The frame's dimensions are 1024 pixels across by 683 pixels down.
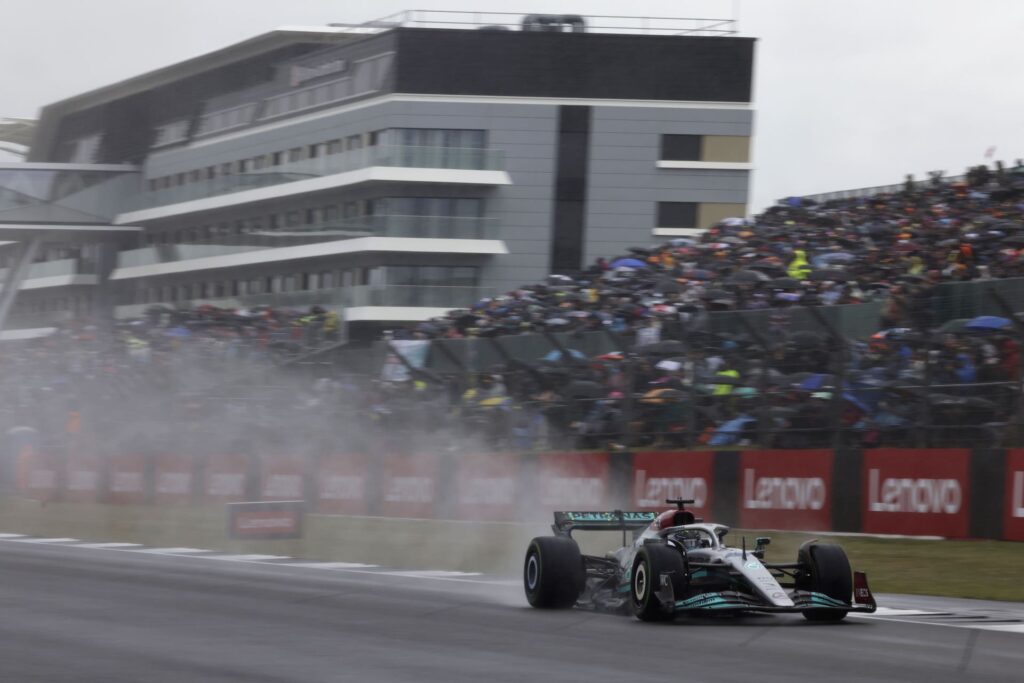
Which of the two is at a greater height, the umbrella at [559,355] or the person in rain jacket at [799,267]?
the person in rain jacket at [799,267]

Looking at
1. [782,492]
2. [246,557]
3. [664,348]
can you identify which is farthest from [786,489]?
[246,557]

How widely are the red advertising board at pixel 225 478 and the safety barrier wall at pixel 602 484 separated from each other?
3 cm

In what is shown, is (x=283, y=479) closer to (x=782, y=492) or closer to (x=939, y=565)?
(x=782, y=492)

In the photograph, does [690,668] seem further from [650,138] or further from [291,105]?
[291,105]

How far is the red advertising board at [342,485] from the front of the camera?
23.9 m

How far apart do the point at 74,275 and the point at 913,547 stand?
2016 inches

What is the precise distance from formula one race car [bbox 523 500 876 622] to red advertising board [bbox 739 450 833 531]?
5818 millimetres

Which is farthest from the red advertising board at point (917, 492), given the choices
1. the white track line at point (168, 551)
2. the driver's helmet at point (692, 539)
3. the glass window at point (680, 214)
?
the glass window at point (680, 214)

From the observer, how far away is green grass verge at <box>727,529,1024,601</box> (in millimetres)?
12859

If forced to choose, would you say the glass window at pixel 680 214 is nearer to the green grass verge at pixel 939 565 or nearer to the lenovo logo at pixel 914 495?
the lenovo logo at pixel 914 495

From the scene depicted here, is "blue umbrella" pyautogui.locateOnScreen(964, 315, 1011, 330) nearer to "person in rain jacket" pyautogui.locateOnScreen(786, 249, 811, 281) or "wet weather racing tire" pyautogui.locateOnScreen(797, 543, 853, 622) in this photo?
"wet weather racing tire" pyautogui.locateOnScreen(797, 543, 853, 622)

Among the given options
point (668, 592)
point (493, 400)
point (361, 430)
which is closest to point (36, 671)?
point (668, 592)

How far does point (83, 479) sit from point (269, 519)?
1110cm

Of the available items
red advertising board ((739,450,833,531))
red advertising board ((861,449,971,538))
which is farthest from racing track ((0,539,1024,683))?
red advertising board ((739,450,833,531))
